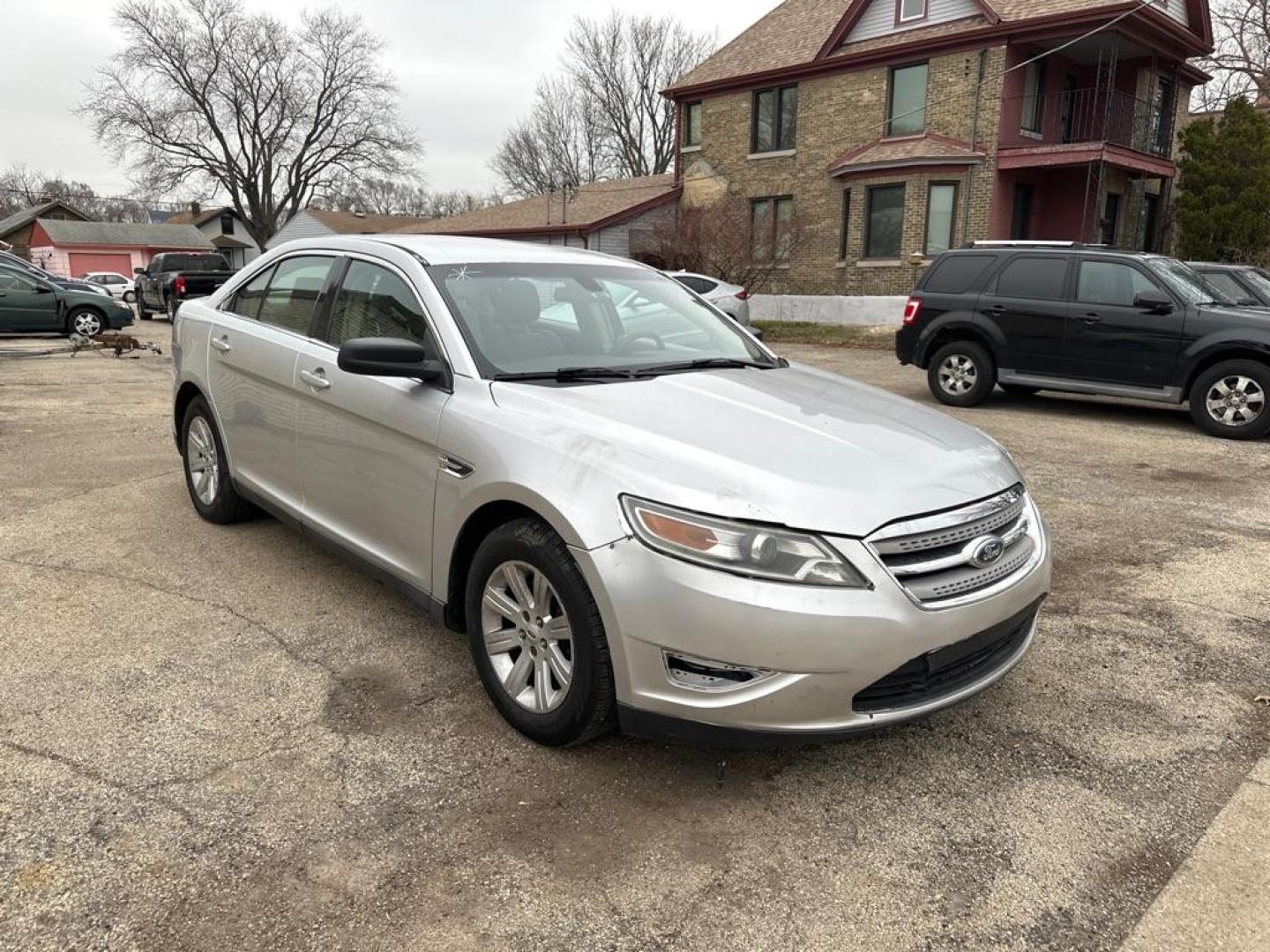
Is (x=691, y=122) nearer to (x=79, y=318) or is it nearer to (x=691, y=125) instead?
(x=691, y=125)

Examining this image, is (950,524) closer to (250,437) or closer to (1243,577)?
(1243,577)

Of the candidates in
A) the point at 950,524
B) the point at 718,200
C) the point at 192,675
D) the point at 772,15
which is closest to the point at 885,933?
the point at 950,524

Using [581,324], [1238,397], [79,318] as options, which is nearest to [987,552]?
[581,324]

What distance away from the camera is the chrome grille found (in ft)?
8.44

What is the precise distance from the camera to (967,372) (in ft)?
33.7

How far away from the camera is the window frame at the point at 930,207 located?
21000 mm

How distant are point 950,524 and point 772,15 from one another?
2749 centimetres

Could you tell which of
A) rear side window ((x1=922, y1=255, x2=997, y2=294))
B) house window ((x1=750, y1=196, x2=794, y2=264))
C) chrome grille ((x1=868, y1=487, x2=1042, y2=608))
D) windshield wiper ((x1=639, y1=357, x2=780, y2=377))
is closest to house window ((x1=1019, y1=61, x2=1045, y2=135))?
house window ((x1=750, y1=196, x2=794, y2=264))

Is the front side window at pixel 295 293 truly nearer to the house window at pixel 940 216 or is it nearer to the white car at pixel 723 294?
the white car at pixel 723 294

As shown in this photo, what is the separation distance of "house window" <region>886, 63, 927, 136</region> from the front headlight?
71.9 feet

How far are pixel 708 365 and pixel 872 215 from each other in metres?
20.4

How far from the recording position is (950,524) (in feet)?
8.85

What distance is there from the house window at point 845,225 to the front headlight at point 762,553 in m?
21.8

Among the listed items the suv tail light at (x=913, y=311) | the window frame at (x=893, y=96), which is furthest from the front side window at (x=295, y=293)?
the window frame at (x=893, y=96)
